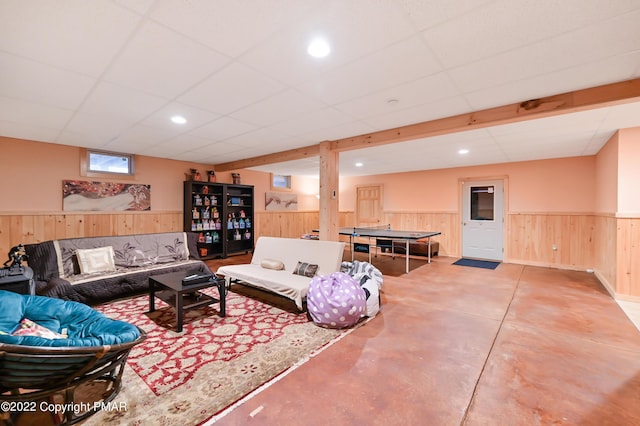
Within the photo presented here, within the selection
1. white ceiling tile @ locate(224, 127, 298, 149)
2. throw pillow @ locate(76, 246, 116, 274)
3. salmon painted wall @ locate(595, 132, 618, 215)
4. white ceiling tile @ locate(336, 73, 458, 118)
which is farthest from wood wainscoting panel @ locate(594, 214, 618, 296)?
throw pillow @ locate(76, 246, 116, 274)

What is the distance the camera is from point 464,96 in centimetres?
270

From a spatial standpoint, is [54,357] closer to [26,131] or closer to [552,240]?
[26,131]

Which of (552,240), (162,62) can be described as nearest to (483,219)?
(552,240)

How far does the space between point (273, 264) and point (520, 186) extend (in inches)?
227

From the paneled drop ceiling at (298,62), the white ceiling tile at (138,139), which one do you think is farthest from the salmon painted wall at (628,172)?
the white ceiling tile at (138,139)

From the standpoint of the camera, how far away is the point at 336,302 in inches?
108

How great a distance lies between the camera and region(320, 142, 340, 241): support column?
434 centimetres

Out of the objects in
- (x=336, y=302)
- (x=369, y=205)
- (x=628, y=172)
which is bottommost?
(x=336, y=302)

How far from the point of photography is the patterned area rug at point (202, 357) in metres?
1.68

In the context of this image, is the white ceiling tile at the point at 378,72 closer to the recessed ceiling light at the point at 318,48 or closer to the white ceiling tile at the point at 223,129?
the recessed ceiling light at the point at 318,48

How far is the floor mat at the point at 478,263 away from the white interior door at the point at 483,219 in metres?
0.31

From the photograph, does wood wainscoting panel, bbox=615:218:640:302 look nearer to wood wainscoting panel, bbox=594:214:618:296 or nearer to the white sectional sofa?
wood wainscoting panel, bbox=594:214:618:296

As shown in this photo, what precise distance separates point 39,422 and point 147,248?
3102mm

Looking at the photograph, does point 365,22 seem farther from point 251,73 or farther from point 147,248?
point 147,248
